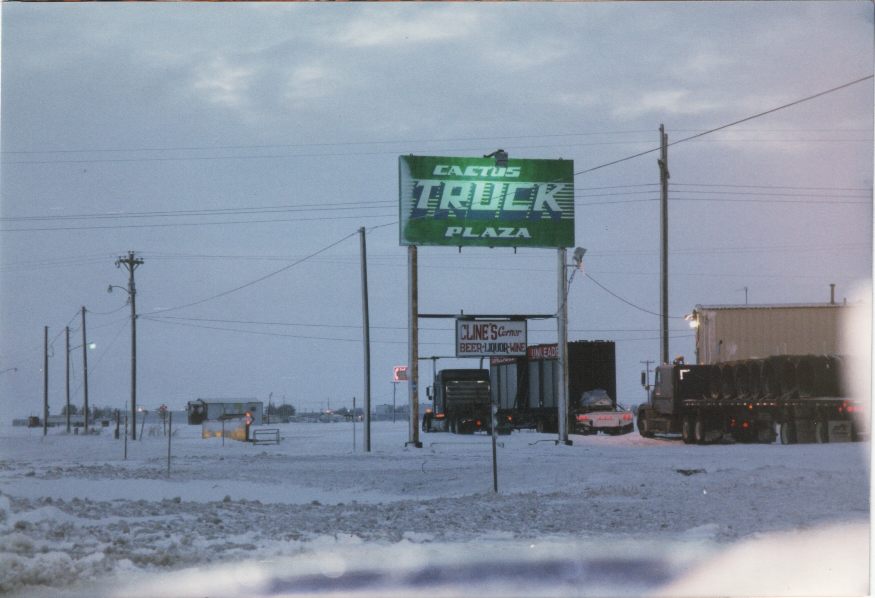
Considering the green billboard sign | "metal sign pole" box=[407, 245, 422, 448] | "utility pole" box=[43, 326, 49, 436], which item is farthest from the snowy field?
"utility pole" box=[43, 326, 49, 436]

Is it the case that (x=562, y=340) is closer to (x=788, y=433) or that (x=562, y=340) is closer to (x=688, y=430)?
(x=688, y=430)

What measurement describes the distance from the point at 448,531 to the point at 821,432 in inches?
780

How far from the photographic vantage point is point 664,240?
133 feet

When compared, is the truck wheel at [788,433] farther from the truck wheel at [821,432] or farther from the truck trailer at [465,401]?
the truck trailer at [465,401]

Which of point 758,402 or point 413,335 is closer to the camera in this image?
point 758,402

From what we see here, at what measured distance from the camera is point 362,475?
79.5ft

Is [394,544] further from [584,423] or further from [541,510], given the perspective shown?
[584,423]

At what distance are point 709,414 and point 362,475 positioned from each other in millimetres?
14091

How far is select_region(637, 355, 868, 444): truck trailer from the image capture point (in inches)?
1208

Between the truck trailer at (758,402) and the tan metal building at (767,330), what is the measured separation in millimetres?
3902

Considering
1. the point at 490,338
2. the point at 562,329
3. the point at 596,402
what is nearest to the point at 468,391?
the point at 596,402

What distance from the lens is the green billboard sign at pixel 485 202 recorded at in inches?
1330

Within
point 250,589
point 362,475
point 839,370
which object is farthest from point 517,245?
point 250,589

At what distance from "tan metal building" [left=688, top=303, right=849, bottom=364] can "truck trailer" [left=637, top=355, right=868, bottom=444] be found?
12.8 feet
